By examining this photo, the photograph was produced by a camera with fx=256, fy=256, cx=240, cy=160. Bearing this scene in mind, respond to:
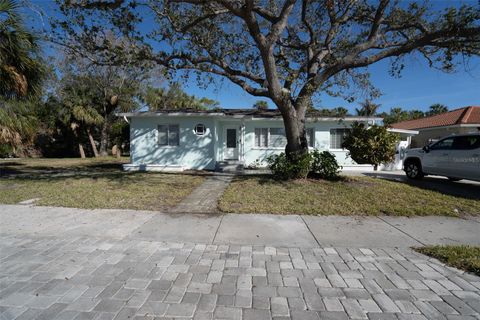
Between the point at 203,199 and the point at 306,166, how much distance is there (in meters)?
3.79

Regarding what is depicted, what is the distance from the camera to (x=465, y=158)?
28.0 ft

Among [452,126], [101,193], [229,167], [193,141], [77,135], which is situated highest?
[452,126]

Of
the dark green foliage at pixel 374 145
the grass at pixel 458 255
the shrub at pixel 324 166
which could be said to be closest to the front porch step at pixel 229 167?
the shrub at pixel 324 166

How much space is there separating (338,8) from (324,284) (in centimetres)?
931

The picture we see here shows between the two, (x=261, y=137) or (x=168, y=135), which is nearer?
(x=168, y=135)

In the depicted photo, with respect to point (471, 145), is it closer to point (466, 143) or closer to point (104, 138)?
point (466, 143)

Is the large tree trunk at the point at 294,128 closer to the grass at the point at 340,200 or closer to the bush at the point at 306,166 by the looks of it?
the bush at the point at 306,166

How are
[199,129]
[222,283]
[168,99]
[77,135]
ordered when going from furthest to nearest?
[168,99] → [77,135] → [199,129] → [222,283]

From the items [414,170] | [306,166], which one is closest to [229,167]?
[306,166]

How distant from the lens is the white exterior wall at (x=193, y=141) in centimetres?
1401

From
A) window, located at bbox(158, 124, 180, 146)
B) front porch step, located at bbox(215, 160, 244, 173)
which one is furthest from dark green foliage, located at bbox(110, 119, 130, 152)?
front porch step, located at bbox(215, 160, 244, 173)

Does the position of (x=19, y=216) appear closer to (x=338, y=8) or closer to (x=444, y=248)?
(x=444, y=248)

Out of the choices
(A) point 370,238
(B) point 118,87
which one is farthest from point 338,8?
(B) point 118,87

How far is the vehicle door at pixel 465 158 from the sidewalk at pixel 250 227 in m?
3.70
